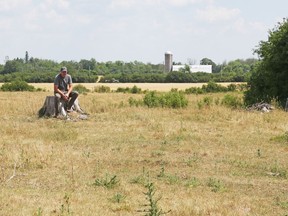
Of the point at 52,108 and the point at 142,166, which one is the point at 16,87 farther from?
the point at 142,166

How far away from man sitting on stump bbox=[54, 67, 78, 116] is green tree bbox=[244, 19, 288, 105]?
8743mm

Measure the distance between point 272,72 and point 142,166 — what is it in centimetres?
1402

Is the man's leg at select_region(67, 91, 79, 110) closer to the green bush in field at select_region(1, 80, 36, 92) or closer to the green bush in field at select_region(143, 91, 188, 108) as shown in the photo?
the green bush in field at select_region(143, 91, 188, 108)

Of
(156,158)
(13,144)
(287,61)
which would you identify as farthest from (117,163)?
(287,61)

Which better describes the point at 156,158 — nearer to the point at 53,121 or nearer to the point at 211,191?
the point at 211,191

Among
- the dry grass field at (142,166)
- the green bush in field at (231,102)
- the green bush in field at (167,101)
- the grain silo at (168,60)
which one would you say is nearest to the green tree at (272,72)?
the green bush in field at (231,102)

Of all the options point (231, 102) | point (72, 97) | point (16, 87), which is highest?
point (72, 97)

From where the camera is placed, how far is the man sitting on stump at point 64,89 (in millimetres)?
17078

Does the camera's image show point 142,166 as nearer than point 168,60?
Yes

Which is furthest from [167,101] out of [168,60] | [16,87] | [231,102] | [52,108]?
[168,60]

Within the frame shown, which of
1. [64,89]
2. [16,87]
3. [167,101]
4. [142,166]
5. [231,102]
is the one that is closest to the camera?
[142,166]

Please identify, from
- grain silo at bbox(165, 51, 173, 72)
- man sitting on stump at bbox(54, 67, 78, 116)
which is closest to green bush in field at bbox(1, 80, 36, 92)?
man sitting on stump at bbox(54, 67, 78, 116)

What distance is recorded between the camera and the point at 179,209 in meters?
6.51

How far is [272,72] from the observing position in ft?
71.5
